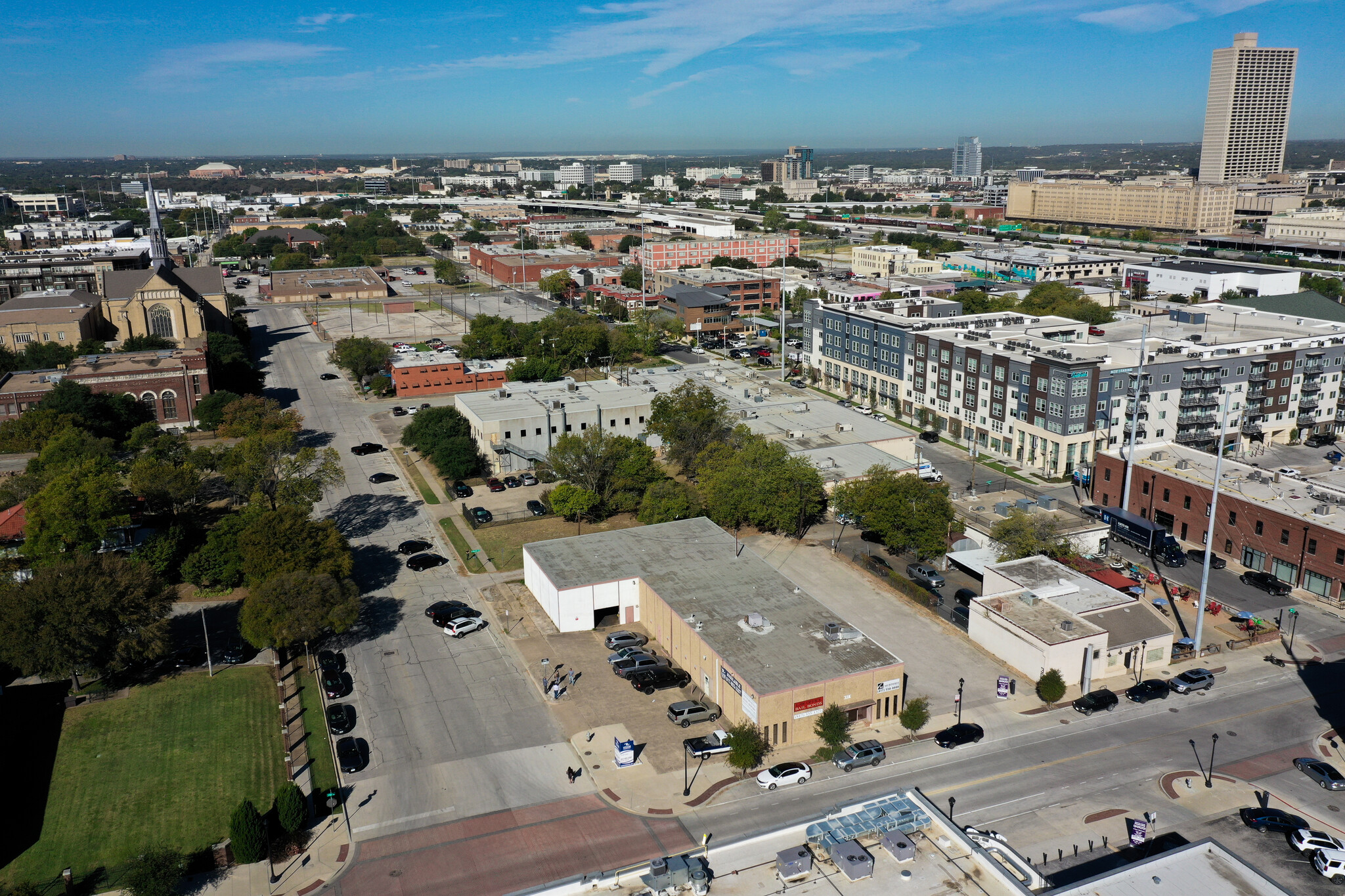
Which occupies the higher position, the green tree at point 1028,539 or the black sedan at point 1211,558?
the green tree at point 1028,539

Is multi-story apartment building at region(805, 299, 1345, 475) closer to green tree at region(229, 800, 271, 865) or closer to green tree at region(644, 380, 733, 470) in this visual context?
green tree at region(644, 380, 733, 470)

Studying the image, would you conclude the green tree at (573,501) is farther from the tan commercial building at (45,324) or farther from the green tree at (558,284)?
the green tree at (558,284)

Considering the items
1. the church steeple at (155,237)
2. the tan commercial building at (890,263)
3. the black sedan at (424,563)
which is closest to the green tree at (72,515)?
the black sedan at (424,563)

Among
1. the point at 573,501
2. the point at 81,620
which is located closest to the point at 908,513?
the point at 573,501

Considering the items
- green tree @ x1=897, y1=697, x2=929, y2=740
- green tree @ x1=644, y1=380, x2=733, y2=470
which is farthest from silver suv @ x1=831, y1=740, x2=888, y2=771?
green tree @ x1=644, y1=380, x2=733, y2=470

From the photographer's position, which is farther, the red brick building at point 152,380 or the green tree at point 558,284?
the green tree at point 558,284
